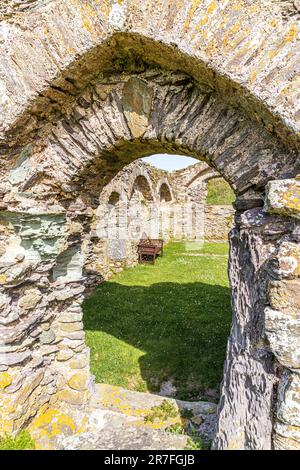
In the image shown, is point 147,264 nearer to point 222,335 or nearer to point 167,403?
point 222,335

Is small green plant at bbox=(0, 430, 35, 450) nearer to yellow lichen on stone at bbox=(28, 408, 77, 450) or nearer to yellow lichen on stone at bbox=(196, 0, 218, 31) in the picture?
yellow lichen on stone at bbox=(28, 408, 77, 450)

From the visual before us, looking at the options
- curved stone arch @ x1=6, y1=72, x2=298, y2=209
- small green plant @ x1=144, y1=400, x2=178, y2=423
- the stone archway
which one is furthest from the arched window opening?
small green plant @ x1=144, y1=400, x2=178, y2=423

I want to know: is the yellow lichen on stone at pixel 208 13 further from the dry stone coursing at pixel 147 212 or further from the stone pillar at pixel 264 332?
the dry stone coursing at pixel 147 212

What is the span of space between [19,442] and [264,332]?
91.9 inches

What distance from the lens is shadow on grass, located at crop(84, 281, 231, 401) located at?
4195mm

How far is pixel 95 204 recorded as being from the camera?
3.72 m

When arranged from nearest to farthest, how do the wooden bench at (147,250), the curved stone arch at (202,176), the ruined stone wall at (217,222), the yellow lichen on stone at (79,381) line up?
the yellow lichen on stone at (79,381) < the wooden bench at (147,250) < the ruined stone wall at (217,222) < the curved stone arch at (202,176)

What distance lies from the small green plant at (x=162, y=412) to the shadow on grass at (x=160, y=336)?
48cm

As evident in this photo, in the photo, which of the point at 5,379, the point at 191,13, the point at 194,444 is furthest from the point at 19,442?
the point at 191,13

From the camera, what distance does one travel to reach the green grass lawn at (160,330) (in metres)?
4.22

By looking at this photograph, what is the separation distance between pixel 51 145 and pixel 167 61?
4.18ft

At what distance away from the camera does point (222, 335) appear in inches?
205

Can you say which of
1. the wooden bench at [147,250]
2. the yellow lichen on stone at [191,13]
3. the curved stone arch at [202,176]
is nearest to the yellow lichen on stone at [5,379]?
the yellow lichen on stone at [191,13]

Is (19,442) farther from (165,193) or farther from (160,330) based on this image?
(165,193)
